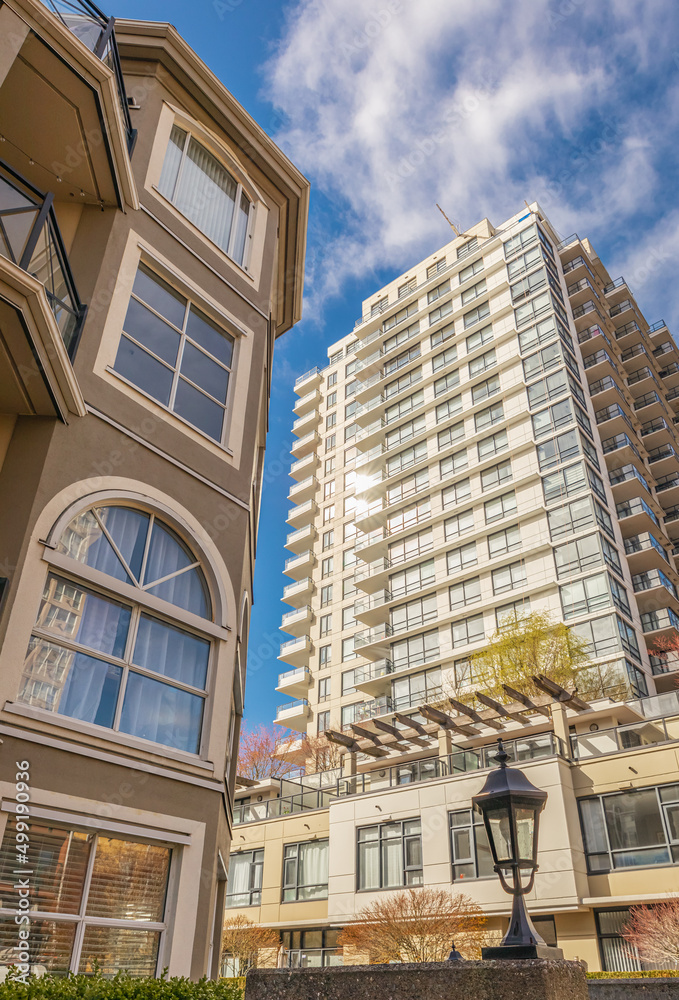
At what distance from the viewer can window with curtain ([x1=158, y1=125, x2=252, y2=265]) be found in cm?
1223

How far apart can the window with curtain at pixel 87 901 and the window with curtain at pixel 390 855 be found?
21.7 meters

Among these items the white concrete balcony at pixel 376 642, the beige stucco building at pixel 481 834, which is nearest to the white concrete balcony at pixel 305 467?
the white concrete balcony at pixel 376 642

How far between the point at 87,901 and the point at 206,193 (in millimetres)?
11015

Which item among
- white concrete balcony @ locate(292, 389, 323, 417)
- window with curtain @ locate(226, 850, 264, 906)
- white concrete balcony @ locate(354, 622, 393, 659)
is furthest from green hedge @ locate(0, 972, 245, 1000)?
white concrete balcony @ locate(292, 389, 323, 417)

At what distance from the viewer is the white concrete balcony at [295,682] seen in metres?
54.6

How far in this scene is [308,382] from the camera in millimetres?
71312

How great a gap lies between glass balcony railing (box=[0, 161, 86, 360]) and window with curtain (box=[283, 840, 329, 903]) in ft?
91.2

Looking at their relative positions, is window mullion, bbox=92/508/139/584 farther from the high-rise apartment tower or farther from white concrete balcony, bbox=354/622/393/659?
white concrete balcony, bbox=354/622/393/659

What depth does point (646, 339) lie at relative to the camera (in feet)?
199

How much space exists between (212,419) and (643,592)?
35381 millimetres

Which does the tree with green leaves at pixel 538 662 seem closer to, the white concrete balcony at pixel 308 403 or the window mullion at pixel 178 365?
the window mullion at pixel 178 365

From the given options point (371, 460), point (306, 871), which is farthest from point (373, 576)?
point (306, 871)

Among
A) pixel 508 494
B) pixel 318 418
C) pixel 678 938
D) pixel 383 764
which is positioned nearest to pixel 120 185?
pixel 678 938

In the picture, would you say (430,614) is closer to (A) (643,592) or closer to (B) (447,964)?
(A) (643,592)
